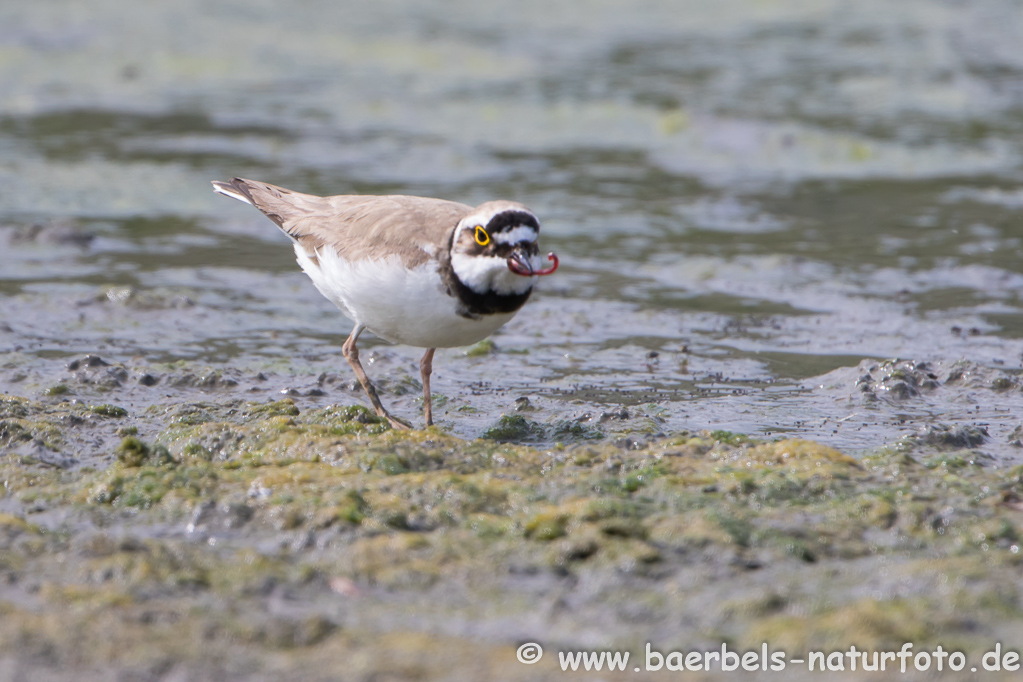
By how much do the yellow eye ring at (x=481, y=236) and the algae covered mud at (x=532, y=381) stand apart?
0.90 m

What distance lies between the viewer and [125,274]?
845cm

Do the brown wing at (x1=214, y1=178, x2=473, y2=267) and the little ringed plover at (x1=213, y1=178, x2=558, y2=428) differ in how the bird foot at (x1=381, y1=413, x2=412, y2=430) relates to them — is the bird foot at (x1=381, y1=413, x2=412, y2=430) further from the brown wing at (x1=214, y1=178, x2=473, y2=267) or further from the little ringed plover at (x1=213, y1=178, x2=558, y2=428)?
the brown wing at (x1=214, y1=178, x2=473, y2=267)

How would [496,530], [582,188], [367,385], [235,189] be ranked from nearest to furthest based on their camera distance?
1. [496,530]
2. [367,385]
3. [235,189]
4. [582,188]

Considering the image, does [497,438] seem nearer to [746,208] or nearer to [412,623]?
[412,623]

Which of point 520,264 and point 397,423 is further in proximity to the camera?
point 397,423

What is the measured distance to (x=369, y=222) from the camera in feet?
18.0

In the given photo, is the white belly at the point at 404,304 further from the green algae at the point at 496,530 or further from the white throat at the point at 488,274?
the green algae at the point at 496,530

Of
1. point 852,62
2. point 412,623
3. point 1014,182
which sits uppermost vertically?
point 852,62

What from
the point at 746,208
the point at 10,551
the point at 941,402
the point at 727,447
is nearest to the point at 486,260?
the point at 727,447

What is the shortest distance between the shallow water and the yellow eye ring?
111 cm

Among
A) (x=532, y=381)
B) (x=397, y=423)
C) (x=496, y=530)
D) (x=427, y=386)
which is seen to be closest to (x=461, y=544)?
(x=496, y=530)

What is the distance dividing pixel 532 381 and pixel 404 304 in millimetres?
1579

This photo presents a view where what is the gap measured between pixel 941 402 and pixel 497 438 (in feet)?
7.89

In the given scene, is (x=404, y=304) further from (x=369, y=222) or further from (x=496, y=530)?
(x=496, y=530)
